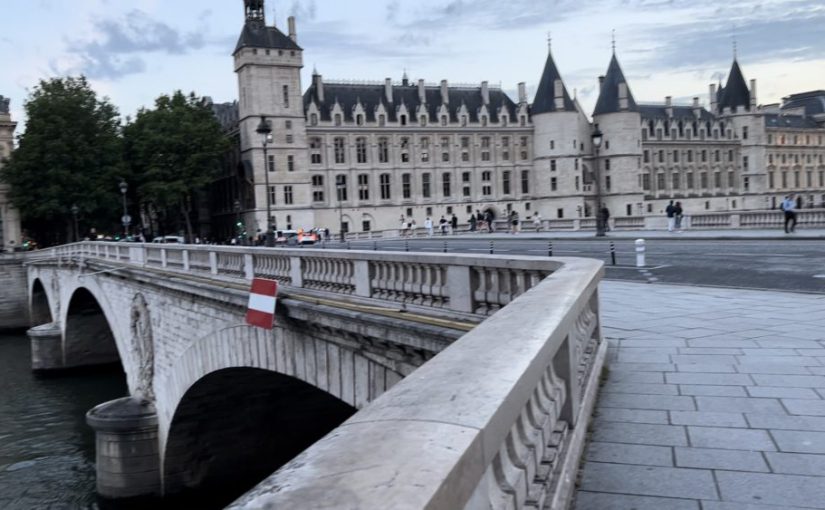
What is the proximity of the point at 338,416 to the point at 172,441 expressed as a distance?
4.40 metres

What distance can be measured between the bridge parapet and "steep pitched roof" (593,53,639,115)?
83172 mm

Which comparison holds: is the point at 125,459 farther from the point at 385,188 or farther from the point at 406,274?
the point at 385,188

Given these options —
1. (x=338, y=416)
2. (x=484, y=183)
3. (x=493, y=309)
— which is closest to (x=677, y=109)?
(x=484, y=183)

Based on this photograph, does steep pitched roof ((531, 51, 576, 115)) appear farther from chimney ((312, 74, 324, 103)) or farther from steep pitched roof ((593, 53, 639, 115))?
chimney ((312, 74, 324, 103))

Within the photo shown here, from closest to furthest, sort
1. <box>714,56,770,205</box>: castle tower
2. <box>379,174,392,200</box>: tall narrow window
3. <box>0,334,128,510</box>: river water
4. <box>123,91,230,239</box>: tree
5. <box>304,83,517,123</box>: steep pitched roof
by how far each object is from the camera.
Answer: <box>0,334,128,510</box>: river water, <box>123,91,230,239</box>: tree, <box>304,83,517,123</box>: steep pitched roof, <box>379,174,392,200</box>: tall narrow window, <box>714,56,770,205</box>: castle tower

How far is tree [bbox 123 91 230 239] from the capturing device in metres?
68.9

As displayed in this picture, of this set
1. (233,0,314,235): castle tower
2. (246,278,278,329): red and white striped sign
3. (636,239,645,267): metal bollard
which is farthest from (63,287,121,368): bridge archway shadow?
(233,0,314,235): castle tower

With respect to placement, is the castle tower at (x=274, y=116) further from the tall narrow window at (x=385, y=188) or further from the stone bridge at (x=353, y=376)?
the stone bridge at (x=353, y=376)

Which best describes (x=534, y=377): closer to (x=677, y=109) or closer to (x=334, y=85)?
(x=334, y=85)

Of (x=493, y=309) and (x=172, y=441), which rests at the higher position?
(x=493, y=309)

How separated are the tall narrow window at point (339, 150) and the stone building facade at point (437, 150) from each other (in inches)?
4.7

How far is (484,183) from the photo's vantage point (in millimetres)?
95688

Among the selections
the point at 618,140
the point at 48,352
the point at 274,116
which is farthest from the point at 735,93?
the point at 48,352

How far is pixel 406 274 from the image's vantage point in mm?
9555
